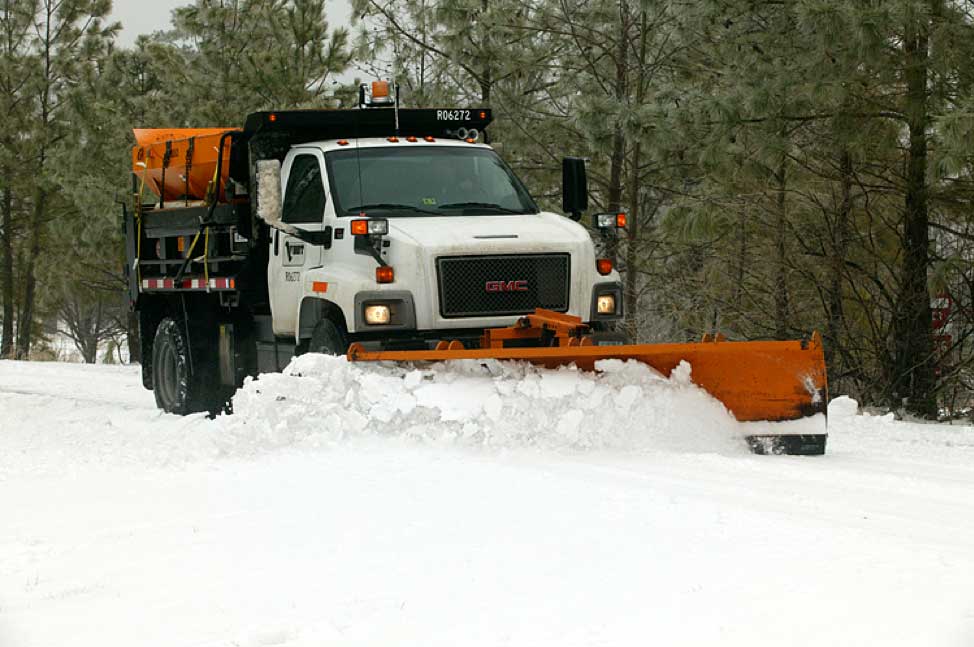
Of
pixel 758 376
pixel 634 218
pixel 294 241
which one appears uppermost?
pixel 634 218

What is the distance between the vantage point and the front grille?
921 centimetres

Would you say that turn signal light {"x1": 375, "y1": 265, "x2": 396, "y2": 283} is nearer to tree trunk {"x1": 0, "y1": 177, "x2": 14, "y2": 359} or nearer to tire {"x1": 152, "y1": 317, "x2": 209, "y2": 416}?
tire {"x1": 152, "y1": 317, "x2": 209, "y2": 416}

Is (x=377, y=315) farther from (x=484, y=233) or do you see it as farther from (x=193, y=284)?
(x=193, y=284)

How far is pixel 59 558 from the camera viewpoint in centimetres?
561

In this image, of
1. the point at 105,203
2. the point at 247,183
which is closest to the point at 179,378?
the point at 247,183

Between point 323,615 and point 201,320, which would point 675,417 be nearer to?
point 323,615

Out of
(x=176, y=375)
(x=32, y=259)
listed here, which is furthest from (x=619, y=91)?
(x=32, y=259)

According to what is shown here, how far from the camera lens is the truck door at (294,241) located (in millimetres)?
10086

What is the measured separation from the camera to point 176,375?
40.2 ft

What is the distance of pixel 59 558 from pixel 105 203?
828 inches

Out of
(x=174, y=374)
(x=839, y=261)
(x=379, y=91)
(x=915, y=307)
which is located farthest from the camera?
(x=839, y=261)

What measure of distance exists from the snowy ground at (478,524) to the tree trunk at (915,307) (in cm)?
310

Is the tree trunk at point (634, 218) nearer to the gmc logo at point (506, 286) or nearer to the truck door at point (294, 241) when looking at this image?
the truck door at point (294, 241)

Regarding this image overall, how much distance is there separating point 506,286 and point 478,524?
3692mm
